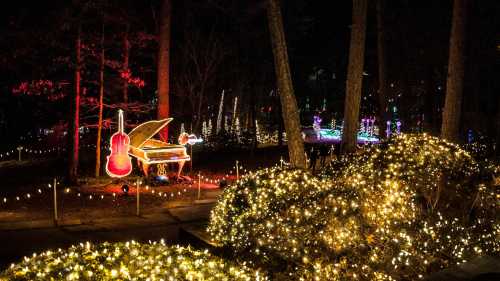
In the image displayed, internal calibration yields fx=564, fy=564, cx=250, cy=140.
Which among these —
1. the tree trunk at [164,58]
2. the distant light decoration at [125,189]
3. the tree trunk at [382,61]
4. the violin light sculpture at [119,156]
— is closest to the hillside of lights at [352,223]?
the distant light decoration at [125,189]

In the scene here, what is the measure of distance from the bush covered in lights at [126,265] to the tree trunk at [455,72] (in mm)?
12571

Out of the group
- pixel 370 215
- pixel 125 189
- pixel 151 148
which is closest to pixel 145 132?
pixel 151 148

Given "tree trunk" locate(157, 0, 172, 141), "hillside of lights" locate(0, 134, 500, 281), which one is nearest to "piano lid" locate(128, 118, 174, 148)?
"tree trunk" locate(157, 0, 172, 141)

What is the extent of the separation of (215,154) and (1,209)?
14135mm

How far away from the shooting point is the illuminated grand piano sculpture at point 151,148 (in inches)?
662

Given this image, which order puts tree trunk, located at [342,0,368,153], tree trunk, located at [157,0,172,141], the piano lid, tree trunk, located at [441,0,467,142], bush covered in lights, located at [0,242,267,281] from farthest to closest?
tree trunk, located at [157,0,172,141], the piano lid, tree trunk, located at [441,0,467,142], tree trunk, located at [342,0,368,153], bush covered in lights, located at [0,242,267,281]

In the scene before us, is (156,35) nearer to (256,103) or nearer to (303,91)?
(256,103)

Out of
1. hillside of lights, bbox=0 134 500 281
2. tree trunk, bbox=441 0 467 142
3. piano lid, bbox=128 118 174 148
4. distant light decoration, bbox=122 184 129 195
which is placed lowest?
distant light decoration, bbox=122 184 129 195

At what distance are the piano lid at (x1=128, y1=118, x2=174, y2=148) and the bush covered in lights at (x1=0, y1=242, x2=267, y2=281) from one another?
1182 cm

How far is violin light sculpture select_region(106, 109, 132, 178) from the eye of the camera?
52.2 ft

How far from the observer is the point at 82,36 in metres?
18.0

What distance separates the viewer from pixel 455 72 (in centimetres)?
1595

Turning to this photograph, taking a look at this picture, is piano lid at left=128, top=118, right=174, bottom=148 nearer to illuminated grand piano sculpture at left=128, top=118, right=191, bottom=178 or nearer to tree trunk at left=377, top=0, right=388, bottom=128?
illuminated grand piano sculpture at left=128, top=118, right=191, bottom=178

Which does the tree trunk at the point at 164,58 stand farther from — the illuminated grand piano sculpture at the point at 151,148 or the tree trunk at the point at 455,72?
the tree trunk at the point at 455,72
